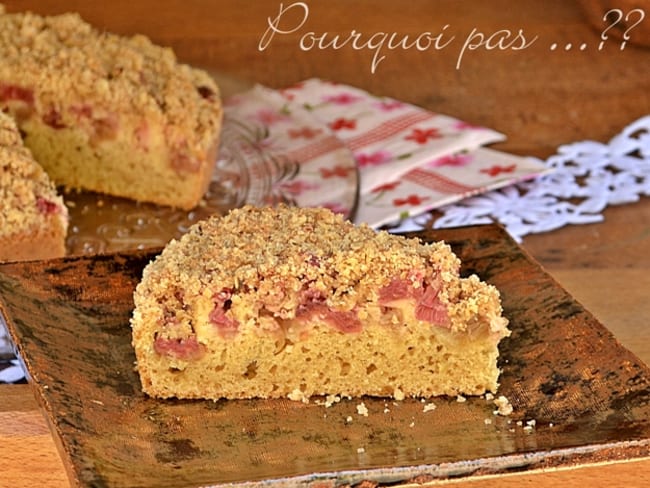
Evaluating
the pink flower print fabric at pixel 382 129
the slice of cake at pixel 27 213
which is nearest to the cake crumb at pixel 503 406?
the slice of cake at pixel 27 213

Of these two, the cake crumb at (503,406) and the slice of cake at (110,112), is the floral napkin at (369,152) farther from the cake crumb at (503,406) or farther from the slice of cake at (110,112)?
the cake crumb at (503,406)

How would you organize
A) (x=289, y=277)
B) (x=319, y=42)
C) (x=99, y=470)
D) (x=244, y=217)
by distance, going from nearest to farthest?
(x=99, y=470) → (x=289, y=277) → (x=244, y=217) → (x=319, y=42)

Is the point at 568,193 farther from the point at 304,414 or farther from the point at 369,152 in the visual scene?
the point at 304,414

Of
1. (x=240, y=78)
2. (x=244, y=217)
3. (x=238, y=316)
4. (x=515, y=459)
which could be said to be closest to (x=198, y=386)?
(x=238, y=316)

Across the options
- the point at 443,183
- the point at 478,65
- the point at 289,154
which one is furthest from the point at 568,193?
the point at 478,65

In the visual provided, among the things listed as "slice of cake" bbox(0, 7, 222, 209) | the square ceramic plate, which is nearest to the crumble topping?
"slice of cake" bbox(0, 7, 222, 209)

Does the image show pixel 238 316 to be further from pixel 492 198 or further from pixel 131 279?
pixel 492 198
